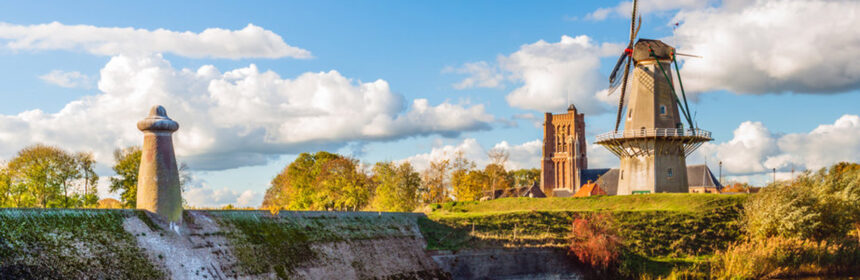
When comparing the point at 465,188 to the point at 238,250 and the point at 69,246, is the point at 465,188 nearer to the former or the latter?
the point at 238,250

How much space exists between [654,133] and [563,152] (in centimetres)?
7736

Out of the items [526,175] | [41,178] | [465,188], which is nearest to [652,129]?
[465,188]

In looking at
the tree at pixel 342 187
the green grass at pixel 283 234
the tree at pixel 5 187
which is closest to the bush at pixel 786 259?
the green grass at pixel 283 234

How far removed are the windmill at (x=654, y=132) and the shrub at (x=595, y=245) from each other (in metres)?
16.6

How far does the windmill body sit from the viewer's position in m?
52.2

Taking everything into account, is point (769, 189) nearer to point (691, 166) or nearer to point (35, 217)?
point (35, 217)

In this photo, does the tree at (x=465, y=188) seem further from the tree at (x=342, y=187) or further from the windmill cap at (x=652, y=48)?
the windmill cap at (x=652, y=48)

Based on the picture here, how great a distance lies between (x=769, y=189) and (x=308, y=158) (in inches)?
2384

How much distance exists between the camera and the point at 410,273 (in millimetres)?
31281

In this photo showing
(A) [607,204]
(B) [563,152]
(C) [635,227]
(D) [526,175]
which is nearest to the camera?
(C) [635,227]

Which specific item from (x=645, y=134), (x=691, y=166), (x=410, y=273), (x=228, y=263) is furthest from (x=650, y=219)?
(x=691, y=166)

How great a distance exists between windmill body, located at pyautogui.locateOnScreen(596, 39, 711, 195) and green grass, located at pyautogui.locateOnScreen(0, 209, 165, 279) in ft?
134

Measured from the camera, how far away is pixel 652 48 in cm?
5391

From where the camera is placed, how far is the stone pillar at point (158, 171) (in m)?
22.8
